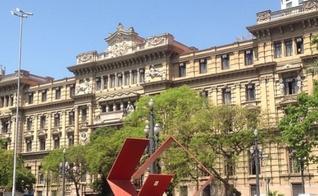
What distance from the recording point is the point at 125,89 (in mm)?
61000

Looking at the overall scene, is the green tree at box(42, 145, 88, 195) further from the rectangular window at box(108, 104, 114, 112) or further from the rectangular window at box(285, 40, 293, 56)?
the rectangular window at box(285, 40, 293, 56)

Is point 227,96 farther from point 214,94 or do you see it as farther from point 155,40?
point 155,40

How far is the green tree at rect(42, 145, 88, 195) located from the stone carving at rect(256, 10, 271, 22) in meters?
23.7

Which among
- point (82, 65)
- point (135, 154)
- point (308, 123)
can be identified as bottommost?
point (135, 154)

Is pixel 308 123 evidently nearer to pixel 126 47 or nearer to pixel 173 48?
pixel 173 48

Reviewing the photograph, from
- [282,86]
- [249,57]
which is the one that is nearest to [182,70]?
[249,57]

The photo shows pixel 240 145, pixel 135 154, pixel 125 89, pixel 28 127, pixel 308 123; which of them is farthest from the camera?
pixel 28 127

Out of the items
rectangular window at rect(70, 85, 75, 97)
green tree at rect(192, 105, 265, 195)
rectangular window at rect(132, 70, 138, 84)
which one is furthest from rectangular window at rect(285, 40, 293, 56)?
rectangular window at rect(70, 85, 75, 97)

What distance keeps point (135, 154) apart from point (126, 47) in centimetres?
4165

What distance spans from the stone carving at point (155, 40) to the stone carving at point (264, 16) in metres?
11.6

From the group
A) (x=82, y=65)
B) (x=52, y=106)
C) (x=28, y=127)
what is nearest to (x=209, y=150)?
(x=82, y=65)

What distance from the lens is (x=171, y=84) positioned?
188 ft

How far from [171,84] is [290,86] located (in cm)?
1408

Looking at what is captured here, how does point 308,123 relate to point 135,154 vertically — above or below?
above
